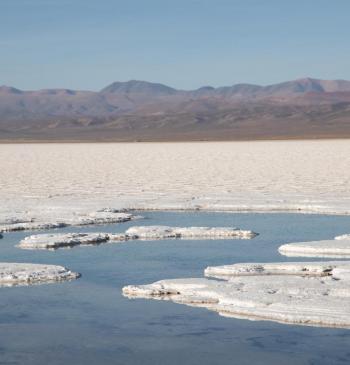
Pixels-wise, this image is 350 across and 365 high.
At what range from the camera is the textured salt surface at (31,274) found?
27.8 feet

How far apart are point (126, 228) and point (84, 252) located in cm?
215

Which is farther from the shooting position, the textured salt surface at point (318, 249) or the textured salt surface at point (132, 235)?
the textured salt surface at point (132, 235)

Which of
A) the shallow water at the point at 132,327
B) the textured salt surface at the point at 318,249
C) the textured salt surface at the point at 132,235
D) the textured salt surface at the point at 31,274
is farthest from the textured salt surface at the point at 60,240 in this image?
the textured salt surface at the point at 318,249

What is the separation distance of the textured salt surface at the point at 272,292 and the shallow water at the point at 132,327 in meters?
0.15

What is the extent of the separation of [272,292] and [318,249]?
253cm

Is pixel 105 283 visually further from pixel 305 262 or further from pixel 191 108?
pixel 191 108

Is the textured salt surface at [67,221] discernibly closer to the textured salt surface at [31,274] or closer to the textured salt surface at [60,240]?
the textured salt surface at [60,240]

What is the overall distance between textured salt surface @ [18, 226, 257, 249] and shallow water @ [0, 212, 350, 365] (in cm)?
53

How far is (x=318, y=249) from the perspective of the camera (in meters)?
10.0

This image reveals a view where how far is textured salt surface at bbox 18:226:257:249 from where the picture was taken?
1070 centimetres

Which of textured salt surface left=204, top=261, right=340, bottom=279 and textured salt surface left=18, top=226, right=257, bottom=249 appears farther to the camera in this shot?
textured salt surface left=18, top=226, right=257, bottom=249

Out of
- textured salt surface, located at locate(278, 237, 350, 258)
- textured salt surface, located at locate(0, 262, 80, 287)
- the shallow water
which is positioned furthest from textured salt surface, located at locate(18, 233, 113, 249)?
textured salt surface, located at locate(278, 237, 350, 258)

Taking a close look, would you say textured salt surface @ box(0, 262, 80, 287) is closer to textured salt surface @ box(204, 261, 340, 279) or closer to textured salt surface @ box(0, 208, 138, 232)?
textured salt surface @ box(204, 261, 340, 279)

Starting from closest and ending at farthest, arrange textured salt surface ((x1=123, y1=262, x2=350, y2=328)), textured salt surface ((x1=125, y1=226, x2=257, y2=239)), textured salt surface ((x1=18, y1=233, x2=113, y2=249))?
1. textured salt surface ((x1=123, y1=262, x2=350, y2=328))
2. textured salt surface ((x1=18, y1=233, x2=113, y2=249))
3. textured salt surface ((x1=125, y1=226, x2=257, y2=239))
